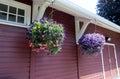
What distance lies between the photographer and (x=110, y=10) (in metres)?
14.6

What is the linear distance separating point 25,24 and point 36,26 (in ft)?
1.85

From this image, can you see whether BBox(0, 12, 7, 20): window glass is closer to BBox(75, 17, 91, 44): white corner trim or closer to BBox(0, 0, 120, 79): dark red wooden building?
BBox(0, 0, 120, 79): dark red wooden building

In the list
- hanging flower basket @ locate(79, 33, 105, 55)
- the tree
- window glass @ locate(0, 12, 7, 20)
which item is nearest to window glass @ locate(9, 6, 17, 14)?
window glass @ locate(0, 12, 7, 20)

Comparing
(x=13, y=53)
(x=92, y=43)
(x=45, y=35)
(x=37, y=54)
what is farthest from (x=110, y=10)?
(x=13, y=53)

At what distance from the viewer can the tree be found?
14133 millimetres

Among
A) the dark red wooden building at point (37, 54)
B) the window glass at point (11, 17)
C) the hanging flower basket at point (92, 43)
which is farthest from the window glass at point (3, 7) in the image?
the hanging flower basket at point (92, 43)

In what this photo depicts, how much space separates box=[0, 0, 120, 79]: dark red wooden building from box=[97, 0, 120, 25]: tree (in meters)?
10.5

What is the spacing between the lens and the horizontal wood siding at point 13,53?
2576 millimetres

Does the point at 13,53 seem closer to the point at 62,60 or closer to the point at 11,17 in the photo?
the point at 11,17

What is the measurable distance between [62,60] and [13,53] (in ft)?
4.84

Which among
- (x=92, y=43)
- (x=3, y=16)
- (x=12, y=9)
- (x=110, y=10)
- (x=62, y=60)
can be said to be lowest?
(x=62, y=60)

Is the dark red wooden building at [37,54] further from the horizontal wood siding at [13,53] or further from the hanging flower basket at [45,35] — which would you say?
the hanging flower basket at [45,35]

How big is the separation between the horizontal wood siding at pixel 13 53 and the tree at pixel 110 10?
13086 mm

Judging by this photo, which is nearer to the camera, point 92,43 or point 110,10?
point 92,43
